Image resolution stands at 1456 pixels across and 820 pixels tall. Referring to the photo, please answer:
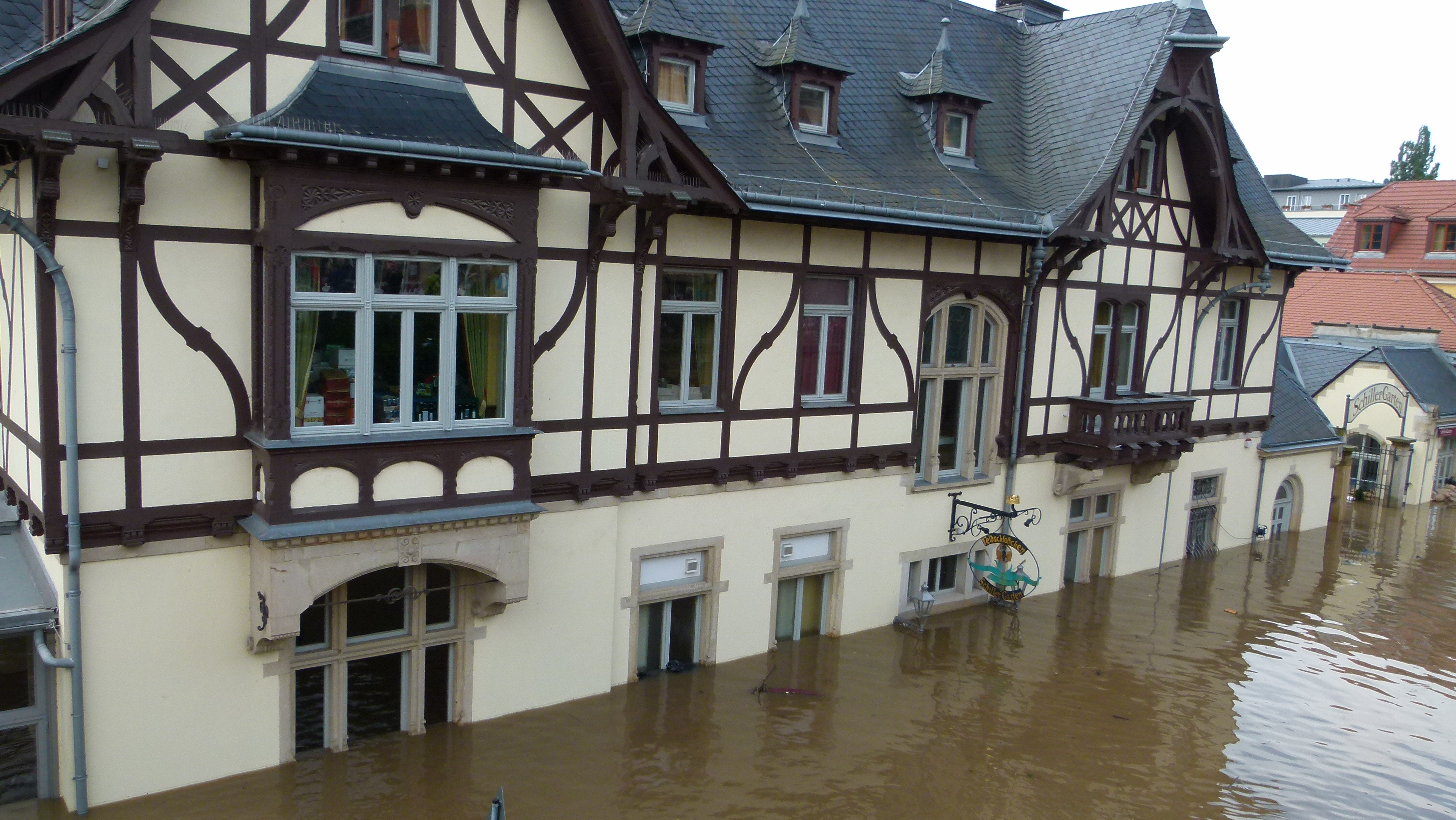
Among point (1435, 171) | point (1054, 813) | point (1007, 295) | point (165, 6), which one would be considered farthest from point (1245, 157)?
point (1435, 171)

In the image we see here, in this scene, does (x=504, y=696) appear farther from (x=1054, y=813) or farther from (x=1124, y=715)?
(x=1124, y=715)

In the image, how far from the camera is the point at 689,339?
12062 mm

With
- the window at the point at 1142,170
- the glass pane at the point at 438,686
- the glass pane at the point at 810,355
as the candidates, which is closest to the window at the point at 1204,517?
the window at the point at 1142,170

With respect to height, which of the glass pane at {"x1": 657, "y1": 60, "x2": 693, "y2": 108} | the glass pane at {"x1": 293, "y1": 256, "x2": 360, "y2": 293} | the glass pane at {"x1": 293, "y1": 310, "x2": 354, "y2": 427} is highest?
the glass pane at {"x1": 657, "y1": 60, "x2": 693, "y2": 108}

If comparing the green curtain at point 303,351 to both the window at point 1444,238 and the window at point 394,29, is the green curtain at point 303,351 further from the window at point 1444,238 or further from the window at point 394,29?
the window at point 1444,238

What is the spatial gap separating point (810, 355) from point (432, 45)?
5762 mm

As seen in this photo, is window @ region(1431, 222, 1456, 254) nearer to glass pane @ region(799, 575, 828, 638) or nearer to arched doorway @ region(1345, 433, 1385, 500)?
arched doorway @ region(1345, 433, 1385, 500)

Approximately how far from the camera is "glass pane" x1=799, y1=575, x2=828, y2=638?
13648 millimetres

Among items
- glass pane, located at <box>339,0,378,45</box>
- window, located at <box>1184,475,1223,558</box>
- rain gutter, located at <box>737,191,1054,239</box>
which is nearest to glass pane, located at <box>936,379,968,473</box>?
rain gutter, located at <box>737,191,1054,239</box>

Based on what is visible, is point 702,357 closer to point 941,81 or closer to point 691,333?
point 691,333

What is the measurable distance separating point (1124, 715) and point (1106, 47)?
1040 cm

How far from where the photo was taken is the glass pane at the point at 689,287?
1174cm

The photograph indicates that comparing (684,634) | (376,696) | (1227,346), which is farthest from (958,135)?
(376,696)

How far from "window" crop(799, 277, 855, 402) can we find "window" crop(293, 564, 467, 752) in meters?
5.04
